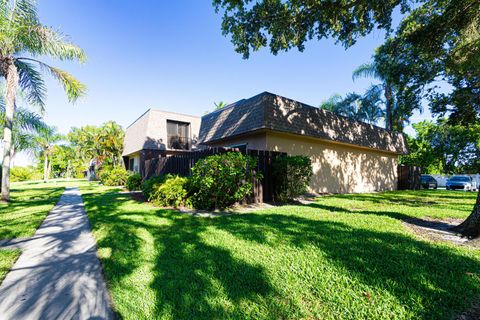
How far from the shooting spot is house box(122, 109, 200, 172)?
56.9 feet

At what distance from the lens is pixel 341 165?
42.6 feet

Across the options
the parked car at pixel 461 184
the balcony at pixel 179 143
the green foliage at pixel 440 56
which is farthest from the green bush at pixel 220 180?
the parked car at pixel 461 184

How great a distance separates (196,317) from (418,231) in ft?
14.4

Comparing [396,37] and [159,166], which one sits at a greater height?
[396,37]

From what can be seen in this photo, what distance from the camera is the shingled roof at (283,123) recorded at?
912 cm

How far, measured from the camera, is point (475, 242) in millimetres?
3520

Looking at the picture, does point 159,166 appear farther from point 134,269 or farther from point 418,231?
point 418,231

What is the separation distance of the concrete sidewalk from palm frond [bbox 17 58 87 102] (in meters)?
7.10

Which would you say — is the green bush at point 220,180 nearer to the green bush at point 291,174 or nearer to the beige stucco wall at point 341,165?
the green bush at point 291,174

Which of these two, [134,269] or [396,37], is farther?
[396,37]

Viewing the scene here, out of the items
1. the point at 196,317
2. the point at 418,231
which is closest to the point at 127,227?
the point at 196,317

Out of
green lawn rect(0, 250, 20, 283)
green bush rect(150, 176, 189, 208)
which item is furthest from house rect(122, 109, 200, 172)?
green lawn rect(0, 250, 20, 283)

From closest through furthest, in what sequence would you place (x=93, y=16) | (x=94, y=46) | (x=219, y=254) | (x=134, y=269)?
(x=134, y=269) → (x=219, y=254) → (x=93, y=16) → (x=94, y=46)

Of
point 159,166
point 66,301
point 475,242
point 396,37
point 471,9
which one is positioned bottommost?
point 66,301
